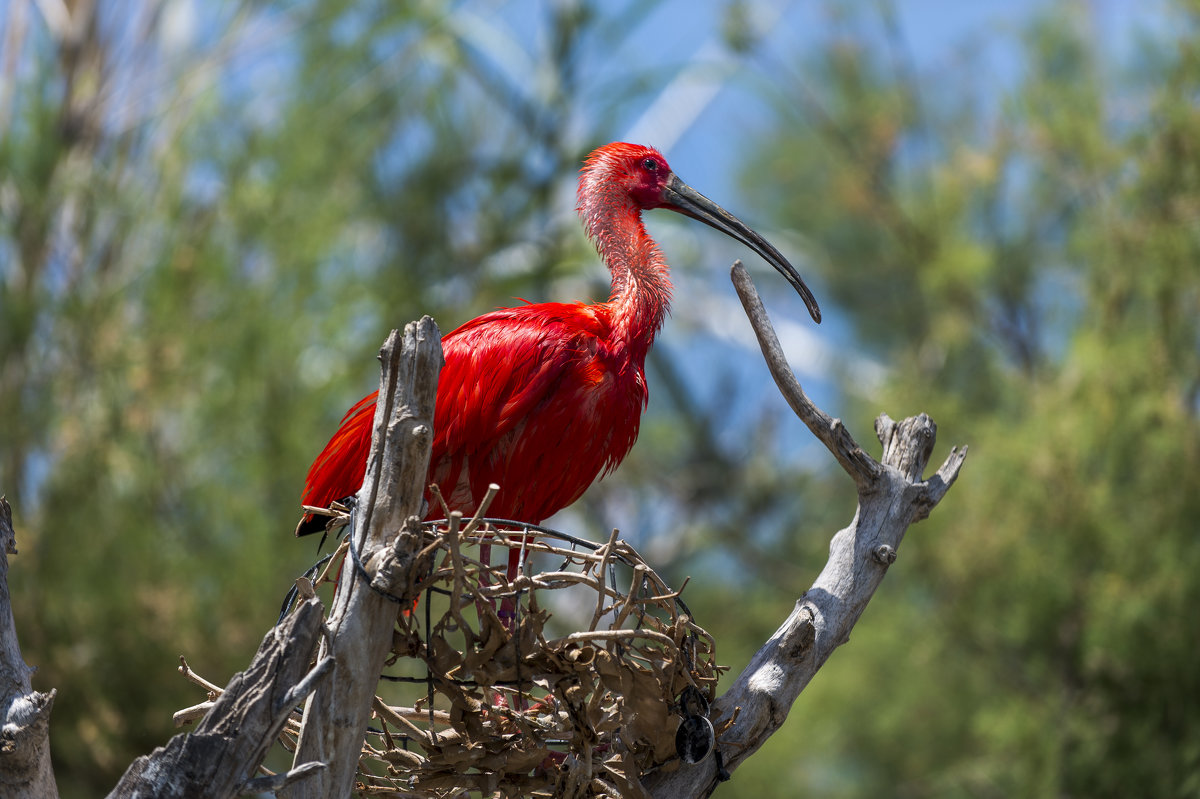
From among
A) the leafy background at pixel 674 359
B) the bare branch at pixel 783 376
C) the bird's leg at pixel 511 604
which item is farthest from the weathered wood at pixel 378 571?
the leafy background at pixel 674 359

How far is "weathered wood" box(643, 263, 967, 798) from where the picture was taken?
3.13 metres

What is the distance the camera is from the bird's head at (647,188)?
4242 mm

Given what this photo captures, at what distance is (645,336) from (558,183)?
7.22 metres

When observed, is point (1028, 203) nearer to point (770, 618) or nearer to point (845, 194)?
point (845, 194)

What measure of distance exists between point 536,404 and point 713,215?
0.96 m

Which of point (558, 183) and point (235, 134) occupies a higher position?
point (558, 183)

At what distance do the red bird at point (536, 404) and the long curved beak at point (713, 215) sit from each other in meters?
0.12

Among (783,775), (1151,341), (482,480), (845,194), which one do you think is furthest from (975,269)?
(482,480)

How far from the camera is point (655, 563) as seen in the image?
457 inches

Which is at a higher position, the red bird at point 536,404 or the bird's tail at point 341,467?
the red bird at point 536,404

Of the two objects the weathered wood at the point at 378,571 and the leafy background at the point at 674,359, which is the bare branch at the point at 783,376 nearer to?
the weathered wood at the point at 378,571

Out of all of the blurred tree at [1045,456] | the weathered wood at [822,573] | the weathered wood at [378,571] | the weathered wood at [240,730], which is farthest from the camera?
the blurred tree at [1045,456]

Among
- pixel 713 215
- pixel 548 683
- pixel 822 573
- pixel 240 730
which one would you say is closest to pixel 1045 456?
pixel 713 215

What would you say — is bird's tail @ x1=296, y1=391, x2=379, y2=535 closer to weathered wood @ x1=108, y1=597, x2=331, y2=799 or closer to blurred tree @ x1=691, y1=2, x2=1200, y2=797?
weathered wood @ x1=108, y1=597, x2=331, y2=799
